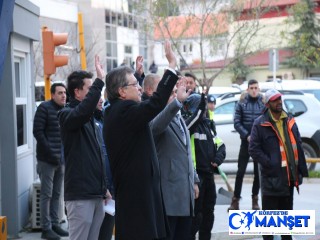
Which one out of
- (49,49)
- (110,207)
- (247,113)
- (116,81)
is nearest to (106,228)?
(110,207)

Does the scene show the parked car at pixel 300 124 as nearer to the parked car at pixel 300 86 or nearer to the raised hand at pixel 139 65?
the parked car at pixel 300 86

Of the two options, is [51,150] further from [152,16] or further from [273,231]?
[152,16]

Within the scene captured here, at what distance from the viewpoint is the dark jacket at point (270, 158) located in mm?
8023

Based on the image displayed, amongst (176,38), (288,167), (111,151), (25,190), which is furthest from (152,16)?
(111,151)

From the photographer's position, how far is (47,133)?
31.1ft

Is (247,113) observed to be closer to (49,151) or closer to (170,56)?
(49,151)

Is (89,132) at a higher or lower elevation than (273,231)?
higher

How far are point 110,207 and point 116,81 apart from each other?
141cm

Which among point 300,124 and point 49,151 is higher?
point 49,151

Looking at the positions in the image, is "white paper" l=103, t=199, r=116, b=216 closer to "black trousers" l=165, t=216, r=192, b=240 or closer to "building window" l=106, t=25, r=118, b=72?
"black trousers" l=165, t=216, r=192, b=240

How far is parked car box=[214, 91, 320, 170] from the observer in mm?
16250

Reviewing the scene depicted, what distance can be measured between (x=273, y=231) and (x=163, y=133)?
1870 millimetres

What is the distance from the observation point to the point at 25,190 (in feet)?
33.3

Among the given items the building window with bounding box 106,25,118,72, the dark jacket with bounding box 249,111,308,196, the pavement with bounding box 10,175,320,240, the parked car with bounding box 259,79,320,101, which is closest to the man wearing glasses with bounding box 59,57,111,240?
the dark jacket with bounding box 249,111,308,196
